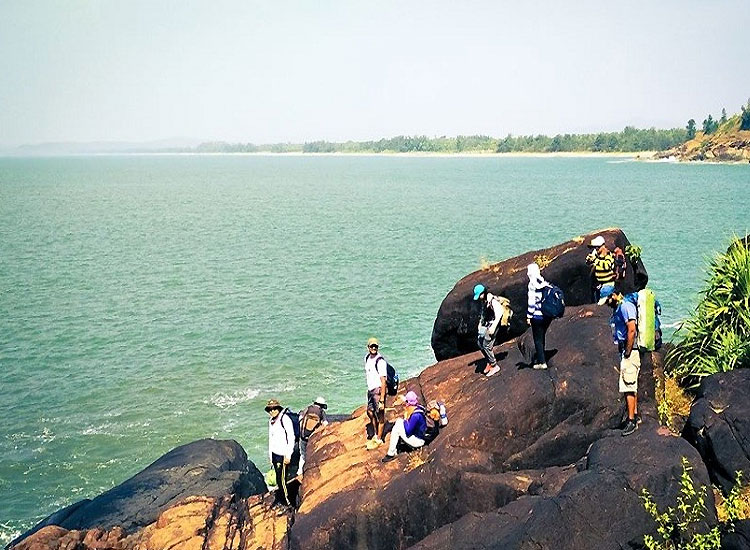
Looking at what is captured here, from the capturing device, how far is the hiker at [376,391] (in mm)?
14273

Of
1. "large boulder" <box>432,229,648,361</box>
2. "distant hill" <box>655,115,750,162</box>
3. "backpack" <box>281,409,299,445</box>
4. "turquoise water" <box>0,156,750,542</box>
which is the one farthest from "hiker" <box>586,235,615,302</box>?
"distant hill" <box>655,115,750,162</box>

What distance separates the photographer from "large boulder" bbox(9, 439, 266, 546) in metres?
16.2

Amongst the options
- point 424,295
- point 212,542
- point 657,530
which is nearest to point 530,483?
point 657,530

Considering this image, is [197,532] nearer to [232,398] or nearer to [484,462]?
[484,462]

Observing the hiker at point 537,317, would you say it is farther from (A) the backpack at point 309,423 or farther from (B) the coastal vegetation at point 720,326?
(A) the backpack at point 309,423

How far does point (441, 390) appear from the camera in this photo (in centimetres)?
1577

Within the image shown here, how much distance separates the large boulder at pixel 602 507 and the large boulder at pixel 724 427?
0.56m

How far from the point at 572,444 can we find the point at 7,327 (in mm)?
34908

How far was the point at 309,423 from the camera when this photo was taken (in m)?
17.3

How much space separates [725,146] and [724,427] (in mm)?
192892

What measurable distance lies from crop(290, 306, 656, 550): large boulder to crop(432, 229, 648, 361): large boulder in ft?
13.1

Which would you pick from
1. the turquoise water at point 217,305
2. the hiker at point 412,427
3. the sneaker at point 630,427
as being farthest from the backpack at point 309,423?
the sneaker at point 630,427

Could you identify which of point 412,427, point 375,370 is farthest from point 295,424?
point 412,427

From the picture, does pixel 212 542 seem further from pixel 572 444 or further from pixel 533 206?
pixel 533 206
